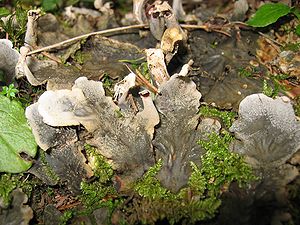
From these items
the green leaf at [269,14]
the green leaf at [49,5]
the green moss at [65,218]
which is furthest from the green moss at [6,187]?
the green leaf at [269,14]

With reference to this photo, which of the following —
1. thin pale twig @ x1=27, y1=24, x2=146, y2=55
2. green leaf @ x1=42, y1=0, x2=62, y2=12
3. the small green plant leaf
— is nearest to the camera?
the small green plant leaf

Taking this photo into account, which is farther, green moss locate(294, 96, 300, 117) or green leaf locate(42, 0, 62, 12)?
green leaf locate(42, 0, 62, 12)

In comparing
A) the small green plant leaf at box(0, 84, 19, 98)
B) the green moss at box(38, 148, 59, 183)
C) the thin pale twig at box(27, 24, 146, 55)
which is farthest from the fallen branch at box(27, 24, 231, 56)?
the green moss at box(38, 148, 59, 183)

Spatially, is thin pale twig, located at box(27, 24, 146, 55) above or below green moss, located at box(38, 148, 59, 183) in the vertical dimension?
above

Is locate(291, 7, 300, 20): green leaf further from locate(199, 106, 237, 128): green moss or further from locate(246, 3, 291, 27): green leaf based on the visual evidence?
locate(199, 106, 237, 128): green moss

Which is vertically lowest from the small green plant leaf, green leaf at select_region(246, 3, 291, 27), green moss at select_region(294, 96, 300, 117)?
green moss at select_region(294, 96, 300, 117)

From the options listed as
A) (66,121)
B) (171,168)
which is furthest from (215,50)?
(66,121)

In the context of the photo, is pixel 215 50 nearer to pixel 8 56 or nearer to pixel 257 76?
pixel 257 76
